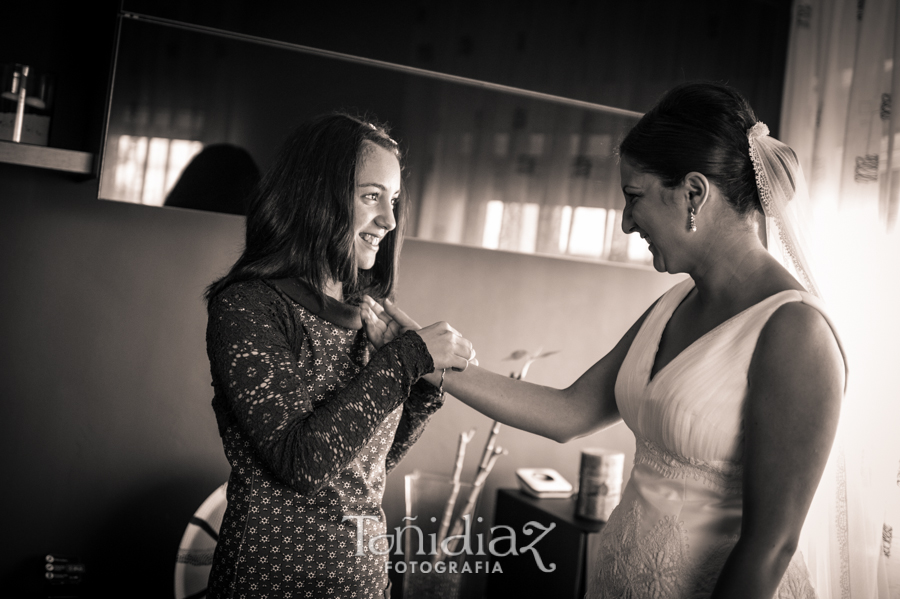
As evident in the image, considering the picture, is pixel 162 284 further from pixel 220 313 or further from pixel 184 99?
pixel 220 313

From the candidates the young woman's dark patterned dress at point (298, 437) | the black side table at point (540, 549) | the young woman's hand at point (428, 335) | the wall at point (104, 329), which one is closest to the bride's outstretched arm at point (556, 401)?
the young woman's hand at point (428, 335)

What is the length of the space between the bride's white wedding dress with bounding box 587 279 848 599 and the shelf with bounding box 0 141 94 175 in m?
1.46

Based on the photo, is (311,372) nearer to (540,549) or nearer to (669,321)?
(669,321)

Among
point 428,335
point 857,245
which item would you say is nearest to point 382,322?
point 428,335

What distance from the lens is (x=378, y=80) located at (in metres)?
1.99

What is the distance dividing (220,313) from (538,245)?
1265 mm

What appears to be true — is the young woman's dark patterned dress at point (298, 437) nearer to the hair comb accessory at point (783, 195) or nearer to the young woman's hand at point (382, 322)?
the young woman's hand at point (382, 322)

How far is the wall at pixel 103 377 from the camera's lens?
201 cm

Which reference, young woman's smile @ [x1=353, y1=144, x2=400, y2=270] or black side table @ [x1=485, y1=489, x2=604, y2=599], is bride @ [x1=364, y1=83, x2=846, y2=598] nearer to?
young woman's smile @ [x1=353, y1=144, x2=400, y2=270]

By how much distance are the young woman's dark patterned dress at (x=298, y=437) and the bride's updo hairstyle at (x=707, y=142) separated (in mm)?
536

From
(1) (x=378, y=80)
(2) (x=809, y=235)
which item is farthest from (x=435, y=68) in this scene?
(2) (x=809, y=235)

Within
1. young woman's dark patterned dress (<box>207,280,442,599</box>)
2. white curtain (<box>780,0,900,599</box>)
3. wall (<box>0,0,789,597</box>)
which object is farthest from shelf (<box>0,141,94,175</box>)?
white curtain (<box>780,0,900,599</box>)

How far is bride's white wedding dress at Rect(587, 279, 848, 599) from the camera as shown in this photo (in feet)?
3.73

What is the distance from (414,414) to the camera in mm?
1496
